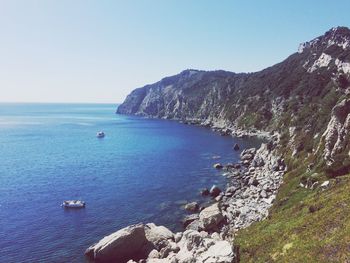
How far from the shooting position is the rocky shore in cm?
3300

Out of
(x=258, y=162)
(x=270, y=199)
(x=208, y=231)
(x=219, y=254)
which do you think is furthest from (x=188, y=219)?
(x=258, y=162)

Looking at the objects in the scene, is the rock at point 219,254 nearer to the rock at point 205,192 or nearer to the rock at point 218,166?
the rock at point 205,192

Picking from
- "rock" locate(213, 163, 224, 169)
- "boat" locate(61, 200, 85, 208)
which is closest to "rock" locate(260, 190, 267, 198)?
"rock" locate(213, 163, 224, 169)

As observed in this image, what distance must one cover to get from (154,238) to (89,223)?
49.7ft

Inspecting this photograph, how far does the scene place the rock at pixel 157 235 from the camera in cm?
4706

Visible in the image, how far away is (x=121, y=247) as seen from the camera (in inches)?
1772

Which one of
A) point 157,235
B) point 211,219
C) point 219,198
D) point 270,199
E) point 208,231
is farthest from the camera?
point 219,198

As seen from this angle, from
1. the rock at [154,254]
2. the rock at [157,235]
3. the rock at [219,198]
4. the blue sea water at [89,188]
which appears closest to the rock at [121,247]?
the rock at [154,254]

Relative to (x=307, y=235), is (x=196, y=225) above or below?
below

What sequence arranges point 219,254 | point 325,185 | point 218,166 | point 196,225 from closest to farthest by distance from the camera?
point 219,254 → point 325,185 → point 196,225 → point 218,166

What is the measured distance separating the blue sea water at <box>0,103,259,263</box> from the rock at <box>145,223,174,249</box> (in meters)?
6.27

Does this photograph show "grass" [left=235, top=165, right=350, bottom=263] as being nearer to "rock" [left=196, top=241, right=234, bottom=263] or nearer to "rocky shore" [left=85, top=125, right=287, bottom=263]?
"rock" [left=196, top=241, right=234, bottom=263]

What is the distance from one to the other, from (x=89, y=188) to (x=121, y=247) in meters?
36.6

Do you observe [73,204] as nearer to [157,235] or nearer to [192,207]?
[192,207]
